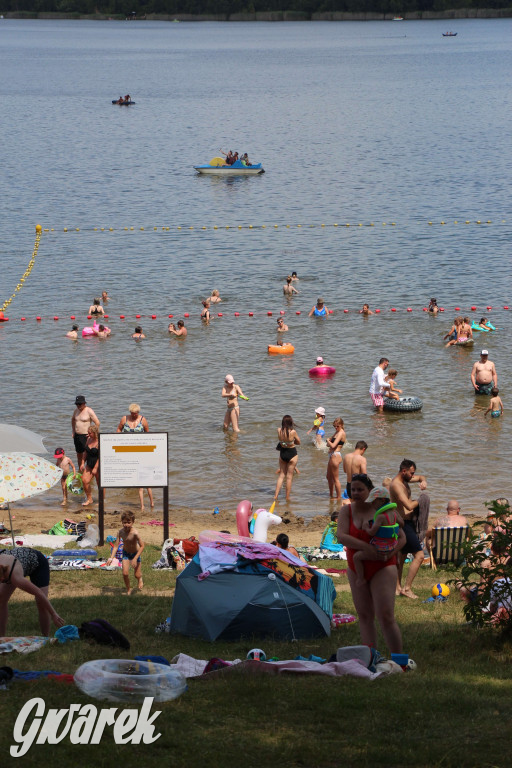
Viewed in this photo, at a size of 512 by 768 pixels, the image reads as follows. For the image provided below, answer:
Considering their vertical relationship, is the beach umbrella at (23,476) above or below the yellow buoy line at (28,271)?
above

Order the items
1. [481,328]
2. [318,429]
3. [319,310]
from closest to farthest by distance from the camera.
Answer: [318,429] < [481,328] < [319,310]

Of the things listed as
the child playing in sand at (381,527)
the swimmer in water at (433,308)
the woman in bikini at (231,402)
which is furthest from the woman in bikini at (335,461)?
the swimmer in water at (433,308)

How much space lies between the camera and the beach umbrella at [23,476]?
35.8 ft

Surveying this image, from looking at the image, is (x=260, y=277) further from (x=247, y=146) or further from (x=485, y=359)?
(x=247, y=146)

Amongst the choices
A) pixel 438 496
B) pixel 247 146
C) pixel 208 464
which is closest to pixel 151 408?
pixel 208 464

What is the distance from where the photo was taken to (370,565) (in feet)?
27.7

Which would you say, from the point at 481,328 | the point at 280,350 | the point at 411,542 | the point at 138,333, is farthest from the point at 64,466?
the point at 481,328

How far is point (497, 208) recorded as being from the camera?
160 ft

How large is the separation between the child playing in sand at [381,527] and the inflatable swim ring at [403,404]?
518 inches

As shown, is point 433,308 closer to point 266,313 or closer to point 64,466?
point 266,313

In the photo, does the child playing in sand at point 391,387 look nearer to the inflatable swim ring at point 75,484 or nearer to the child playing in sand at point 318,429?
the child playing in sand at point 318,429

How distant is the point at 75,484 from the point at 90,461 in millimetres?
960

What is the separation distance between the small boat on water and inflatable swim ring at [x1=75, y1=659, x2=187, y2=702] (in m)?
51.6

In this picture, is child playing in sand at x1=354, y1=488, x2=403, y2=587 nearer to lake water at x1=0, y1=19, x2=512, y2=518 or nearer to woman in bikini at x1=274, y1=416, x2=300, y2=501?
lake water at x1=0, y1=19, x2=512, y2=518
